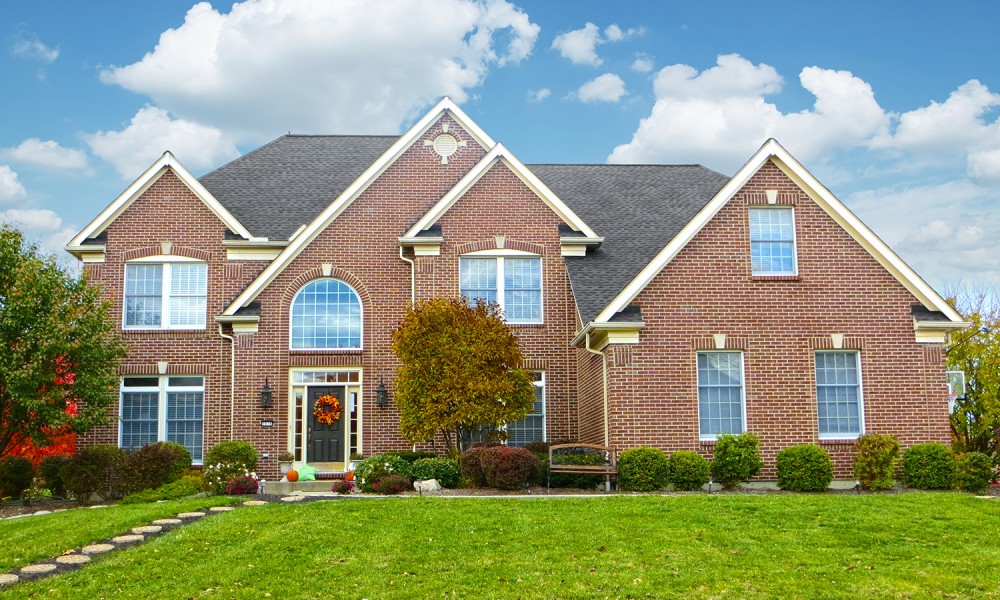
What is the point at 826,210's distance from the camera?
21.0 metres

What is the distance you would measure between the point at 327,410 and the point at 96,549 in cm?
1056

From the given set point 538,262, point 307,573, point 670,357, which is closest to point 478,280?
point 538,262

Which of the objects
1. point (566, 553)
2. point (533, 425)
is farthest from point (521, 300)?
point (566, 553)

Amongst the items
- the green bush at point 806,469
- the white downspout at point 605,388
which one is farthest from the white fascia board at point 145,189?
the green bush at point 806,469

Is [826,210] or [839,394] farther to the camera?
[826,210]

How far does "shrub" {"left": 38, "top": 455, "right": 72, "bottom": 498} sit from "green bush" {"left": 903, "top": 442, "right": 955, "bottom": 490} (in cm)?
1672

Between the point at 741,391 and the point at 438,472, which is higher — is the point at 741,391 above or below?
above

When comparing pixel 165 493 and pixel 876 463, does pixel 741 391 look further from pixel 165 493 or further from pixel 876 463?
pixel 165 493

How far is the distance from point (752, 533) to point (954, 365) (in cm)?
1240

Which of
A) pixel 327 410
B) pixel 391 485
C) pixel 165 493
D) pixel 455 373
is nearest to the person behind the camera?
pixel 391 485

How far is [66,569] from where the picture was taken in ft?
39.2

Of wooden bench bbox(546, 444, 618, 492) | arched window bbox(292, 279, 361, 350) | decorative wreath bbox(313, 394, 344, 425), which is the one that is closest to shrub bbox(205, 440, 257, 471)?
decorative wreath bbox(313, 394, 344, 425)

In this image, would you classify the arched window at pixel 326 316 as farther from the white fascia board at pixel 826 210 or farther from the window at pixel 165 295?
the white fascia board at pixel 826 210

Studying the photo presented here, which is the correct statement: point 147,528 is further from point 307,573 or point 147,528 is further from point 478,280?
point 478,280
